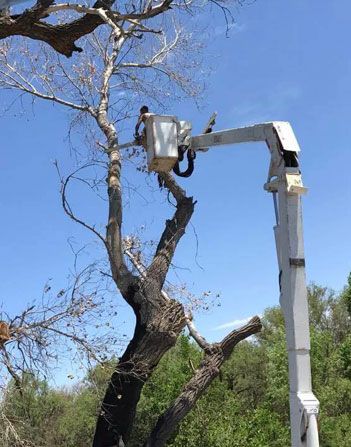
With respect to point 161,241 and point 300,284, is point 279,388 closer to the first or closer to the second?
point 161,241

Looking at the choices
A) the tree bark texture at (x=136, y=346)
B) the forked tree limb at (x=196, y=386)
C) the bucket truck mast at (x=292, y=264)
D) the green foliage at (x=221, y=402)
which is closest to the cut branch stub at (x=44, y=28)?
the bucket truck mast at (x=292, y=264)

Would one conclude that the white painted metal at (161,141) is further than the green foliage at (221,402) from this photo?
No

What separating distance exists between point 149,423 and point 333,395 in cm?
888

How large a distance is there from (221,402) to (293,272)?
14.6 meters

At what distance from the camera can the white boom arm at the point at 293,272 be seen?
4363 millimetres

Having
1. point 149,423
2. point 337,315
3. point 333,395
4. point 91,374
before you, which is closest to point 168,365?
point 149,423

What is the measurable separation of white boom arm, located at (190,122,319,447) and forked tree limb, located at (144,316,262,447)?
207 inches

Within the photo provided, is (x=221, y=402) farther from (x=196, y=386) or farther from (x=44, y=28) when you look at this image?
(x=44, y=28)

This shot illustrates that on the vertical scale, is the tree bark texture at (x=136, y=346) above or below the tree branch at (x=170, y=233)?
below

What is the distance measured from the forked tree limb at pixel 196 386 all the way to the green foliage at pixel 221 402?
1.01m

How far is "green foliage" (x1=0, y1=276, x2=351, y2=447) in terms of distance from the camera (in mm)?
13223

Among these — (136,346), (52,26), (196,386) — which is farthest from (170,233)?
(52,26)

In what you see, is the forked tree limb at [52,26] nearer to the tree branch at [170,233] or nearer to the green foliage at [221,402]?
the tree branch at [170,233]

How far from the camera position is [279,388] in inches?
946
